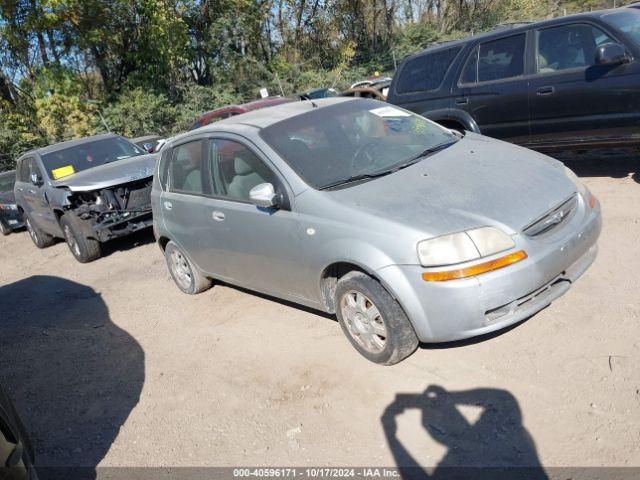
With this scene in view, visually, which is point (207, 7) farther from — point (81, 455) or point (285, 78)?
point (81, 455)

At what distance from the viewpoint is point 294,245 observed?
4.03 m

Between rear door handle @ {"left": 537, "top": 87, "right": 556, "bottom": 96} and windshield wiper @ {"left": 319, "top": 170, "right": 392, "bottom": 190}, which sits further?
rear door handle @ {"left": 537, "top": 87, "right": 556, "bottom": 96}

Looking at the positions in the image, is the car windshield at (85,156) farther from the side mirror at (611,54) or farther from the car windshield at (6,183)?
the side mirror at (611,54)

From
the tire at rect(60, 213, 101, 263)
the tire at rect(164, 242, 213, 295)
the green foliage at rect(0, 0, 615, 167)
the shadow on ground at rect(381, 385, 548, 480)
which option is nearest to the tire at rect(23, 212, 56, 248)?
the tire at rect(60, 213, 101, 263)

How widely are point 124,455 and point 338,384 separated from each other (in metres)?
1.44

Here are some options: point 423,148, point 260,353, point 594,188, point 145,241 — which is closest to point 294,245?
point 260,353

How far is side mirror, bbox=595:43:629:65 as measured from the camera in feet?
18.2

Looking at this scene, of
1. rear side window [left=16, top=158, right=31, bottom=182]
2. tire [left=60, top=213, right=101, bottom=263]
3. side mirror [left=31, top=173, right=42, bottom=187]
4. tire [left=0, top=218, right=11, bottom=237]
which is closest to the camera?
tire [left=60, top=213, right=101, bottom=263]

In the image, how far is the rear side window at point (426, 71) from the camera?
7.27 m

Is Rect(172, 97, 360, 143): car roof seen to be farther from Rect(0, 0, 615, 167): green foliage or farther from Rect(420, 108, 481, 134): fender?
Rect(0, 0, 615, 167): green foliage

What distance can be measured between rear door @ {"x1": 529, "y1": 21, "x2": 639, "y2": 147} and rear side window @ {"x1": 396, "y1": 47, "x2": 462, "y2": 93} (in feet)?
3.98

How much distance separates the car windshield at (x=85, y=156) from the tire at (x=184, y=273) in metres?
3.63

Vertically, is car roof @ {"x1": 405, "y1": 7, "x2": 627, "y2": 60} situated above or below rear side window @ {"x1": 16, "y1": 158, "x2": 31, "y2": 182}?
above

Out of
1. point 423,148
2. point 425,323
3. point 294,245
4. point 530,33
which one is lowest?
point 425,323
